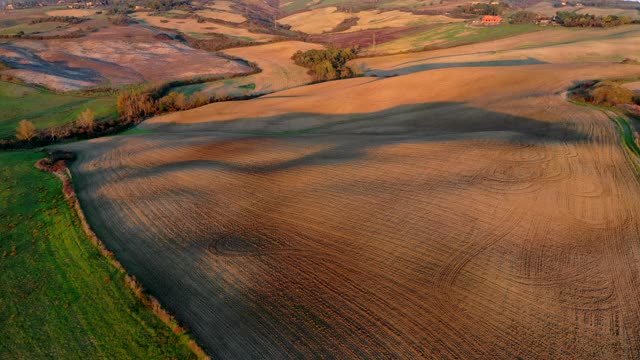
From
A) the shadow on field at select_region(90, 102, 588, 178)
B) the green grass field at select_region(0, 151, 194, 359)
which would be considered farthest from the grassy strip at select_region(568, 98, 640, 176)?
the green grass field at select_region(0, 151, 194, 359)

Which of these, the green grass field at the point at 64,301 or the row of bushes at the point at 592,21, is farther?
the row of bushes at the point at 592,21

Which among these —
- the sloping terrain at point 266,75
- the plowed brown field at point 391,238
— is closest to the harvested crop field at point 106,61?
the sloping terrain at point 266,75

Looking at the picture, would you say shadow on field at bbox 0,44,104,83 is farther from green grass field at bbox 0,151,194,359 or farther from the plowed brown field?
green grass field at bbox 0,151,194,359

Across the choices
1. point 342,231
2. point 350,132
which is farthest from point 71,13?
point 342,231

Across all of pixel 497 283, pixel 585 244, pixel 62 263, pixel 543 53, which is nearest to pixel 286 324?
pixel 497 283

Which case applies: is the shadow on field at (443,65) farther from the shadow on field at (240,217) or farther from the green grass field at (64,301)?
the green grass field at (64,301)

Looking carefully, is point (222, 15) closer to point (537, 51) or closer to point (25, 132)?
point (537, 51)
